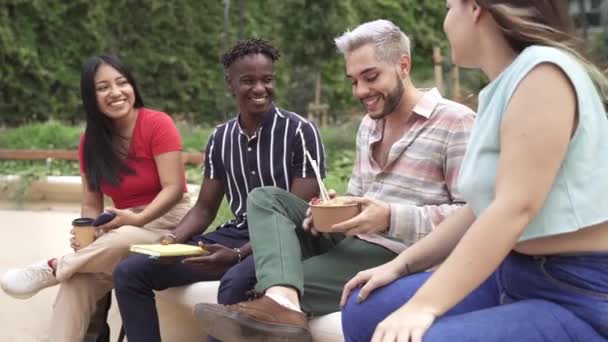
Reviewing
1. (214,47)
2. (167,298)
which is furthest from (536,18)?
(214,47)

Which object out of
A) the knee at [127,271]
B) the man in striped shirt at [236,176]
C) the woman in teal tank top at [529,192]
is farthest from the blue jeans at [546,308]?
the knee at [127,271]

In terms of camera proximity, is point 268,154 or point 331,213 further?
point 268,154

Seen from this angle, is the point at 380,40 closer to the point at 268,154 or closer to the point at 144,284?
the point at 268,154

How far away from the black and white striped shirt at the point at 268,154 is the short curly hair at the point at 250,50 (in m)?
0.24

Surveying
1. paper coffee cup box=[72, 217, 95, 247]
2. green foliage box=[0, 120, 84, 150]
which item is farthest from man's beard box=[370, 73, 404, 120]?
green foliage box=[0, 120, 84, 150]

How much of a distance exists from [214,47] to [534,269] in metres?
11.2

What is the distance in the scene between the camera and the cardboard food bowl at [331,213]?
249cm

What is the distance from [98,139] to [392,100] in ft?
5.09

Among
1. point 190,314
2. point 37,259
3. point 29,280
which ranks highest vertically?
point 29,280

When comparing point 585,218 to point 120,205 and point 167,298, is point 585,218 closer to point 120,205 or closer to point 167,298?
point 167,298

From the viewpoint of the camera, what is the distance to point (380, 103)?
2.81 meters

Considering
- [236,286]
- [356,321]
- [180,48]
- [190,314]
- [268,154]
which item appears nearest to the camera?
[356,321]

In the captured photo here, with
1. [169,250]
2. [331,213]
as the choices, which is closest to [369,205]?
[331,213]

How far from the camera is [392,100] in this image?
2.80 m
